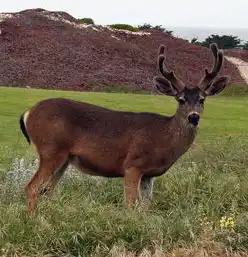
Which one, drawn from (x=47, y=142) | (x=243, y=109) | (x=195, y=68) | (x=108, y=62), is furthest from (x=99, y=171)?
(x=195, y=68)

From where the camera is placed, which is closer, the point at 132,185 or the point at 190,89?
the point at 132,185

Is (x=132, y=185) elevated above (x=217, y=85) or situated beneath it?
situated beneath

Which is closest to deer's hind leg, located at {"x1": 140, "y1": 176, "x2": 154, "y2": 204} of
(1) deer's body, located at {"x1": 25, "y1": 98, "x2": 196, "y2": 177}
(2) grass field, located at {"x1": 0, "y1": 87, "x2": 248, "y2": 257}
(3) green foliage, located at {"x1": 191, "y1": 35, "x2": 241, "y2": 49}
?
(2) grass field, located at {"x1": 0, "y1": 87, "x2": 248, "y2": 257}

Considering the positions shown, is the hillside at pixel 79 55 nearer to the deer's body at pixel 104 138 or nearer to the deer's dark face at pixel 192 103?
the deer's body at pixel 104 138

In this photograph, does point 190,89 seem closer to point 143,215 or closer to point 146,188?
point 146,188

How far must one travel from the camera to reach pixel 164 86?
8969 mm

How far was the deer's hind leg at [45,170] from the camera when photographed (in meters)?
8.66

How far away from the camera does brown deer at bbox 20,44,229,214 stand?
8719 millimetres

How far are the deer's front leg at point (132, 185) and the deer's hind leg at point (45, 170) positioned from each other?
2.48 ft

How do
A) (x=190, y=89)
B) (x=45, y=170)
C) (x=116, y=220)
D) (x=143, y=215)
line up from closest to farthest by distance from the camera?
1. (x=116, y=220)
2. (x=143, y=215)
3. (x=45, y=170)
4. (x=190, y=89)

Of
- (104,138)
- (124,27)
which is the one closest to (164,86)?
(104,138)

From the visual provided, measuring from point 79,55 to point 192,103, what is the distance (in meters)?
27.3

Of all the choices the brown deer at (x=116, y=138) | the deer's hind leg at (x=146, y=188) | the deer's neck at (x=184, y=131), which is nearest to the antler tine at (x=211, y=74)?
the brown deer at (x=116, y=138)

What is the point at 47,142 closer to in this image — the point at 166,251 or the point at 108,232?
the point at 108,232
